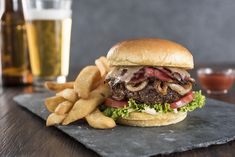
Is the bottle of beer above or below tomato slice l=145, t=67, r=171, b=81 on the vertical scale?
below

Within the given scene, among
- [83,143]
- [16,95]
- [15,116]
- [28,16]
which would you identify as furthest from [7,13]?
[83,143]

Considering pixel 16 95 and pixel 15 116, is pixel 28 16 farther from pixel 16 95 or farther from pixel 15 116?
pixel 15 116

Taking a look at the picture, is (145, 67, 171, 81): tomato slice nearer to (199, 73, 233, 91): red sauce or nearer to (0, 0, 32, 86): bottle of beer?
(199, 73, 233, 91): red sauce

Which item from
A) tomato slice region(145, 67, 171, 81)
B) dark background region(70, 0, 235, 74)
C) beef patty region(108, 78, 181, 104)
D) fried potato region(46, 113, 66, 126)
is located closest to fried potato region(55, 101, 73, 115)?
fried potato region(46, 113, 66, 126)

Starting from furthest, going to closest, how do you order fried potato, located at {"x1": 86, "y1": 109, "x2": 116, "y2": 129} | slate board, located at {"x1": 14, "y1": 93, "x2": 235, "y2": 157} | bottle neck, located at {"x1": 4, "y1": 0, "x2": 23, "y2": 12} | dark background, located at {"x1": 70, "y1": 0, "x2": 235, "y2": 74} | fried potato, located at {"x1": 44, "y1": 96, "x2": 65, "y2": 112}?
dark background, located at {"x1": 70, "y1": 0, "x2": 235, "y2": 74} < bottle neck, located at {"x1": 4, "y1": 0, "x2": 23, "y2": 12} < fried potato, located at {"x1": 44, "y1": 96, "x2": 65, "y2": 112} < fried potato, located at {"x1": 86, "y1": 109, "x2": 116, "y2": 129} < slate board, located at {"x1": 14, "y1": 93, "x2": 235, "y2": 157}

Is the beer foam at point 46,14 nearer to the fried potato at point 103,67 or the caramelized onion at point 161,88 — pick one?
the fried potato at point 103,67

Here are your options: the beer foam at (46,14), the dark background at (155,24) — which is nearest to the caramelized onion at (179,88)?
the beer foam at (46,14)
